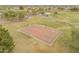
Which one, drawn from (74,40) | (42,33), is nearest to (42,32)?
(42,33)

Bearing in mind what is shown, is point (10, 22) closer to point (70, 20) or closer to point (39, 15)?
point (39, 15)

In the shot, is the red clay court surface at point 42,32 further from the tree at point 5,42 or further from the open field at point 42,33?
the tree at point 5,42

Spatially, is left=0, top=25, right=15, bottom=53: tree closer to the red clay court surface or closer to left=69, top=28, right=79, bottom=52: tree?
the red clay court surface

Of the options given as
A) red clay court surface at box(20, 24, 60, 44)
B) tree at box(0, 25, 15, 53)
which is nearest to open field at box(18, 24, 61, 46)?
red clay court surface at box(20, 24, 60, 44)

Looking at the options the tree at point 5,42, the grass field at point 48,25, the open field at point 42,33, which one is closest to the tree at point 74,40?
the grass field at point 48,25
